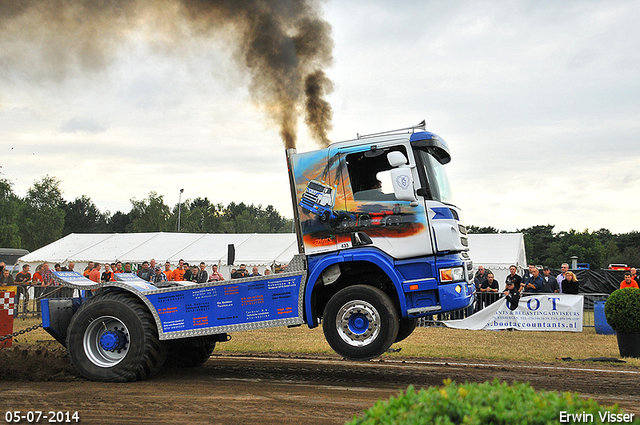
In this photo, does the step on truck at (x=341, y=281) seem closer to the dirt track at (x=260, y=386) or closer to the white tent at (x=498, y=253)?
the dirt track at (x=260, y=386)

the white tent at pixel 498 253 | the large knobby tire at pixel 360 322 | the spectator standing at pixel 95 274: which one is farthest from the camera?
the white tent at pixel 498 253

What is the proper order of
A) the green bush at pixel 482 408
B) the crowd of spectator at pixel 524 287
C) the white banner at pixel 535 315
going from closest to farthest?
1. the green bush at pixel 482 408
2. the white banner at pixel 535 315
3. the crowd of spectator at pixel 524 287

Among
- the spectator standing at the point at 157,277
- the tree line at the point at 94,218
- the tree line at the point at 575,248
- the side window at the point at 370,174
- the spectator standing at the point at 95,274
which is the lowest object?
the tree line at the point at 575,248

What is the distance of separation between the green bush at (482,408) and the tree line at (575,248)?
7463cm

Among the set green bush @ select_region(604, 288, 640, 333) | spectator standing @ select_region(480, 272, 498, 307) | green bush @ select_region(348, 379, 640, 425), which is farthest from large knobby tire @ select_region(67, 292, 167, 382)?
spectator standing @ select_region(480, 272, 498, 307)

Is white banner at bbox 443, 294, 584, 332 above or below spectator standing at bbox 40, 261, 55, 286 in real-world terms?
below

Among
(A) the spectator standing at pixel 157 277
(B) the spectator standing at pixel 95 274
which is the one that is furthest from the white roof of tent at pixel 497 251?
(B) the spectator standing at pixel 95 274

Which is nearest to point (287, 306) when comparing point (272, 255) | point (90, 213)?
point (272, 255)

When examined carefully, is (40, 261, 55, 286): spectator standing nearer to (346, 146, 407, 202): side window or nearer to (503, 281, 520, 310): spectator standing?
(503, 281, 520, 310): spectator standing

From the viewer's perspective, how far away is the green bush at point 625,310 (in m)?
10.8

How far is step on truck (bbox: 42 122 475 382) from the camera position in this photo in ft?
22.5

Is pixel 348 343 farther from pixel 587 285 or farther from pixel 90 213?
pixel 90 213

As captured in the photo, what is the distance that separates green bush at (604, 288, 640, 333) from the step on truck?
5.38 metres

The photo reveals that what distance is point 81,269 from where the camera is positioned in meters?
28.6
